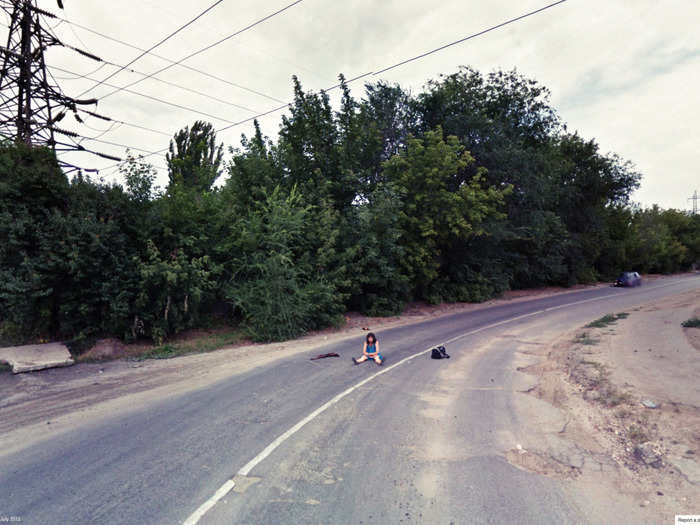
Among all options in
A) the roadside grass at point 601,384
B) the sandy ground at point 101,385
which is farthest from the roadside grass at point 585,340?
the sandy ground at point 101,385

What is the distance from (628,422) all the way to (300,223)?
11656mm

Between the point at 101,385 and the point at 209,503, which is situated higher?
the point at 101,385

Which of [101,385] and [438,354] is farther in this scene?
[438,354]

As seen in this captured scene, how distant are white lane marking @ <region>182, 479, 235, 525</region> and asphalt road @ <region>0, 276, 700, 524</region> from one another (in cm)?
5

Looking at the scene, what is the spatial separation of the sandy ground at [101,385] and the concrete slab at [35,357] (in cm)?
22

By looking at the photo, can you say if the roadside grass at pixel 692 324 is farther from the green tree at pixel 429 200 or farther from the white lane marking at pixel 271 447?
the green tree at pixel 429 200

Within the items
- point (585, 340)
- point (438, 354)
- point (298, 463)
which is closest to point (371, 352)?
point (438, 354)

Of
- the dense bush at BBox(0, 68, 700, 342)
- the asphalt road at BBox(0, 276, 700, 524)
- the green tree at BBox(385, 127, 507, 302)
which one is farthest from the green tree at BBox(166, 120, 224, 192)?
the asphalt road at BBox(0, 276, 700, 524)

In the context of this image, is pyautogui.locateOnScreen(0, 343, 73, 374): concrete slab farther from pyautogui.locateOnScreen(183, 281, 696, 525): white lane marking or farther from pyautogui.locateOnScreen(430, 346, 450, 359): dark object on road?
pyautogui.locateOnScreen(430, 346, 450, 359): dark object on road

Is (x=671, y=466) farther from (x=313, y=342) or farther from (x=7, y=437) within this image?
(x=313, y=342)

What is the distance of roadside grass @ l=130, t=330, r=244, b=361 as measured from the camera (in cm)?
1078

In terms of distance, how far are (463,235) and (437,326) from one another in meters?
6.64

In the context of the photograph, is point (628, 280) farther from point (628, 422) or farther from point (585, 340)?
point (628, 422)

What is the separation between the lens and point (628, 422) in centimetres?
566
